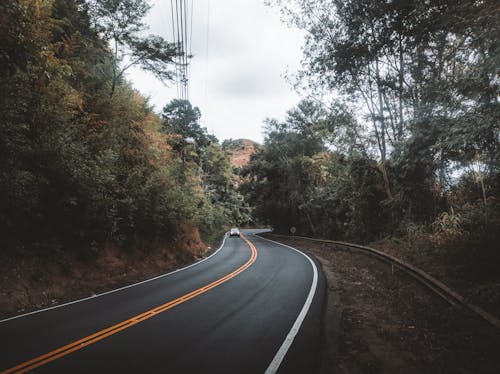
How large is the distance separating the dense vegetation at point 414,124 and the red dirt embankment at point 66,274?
10.2 meters

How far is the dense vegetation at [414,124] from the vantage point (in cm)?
536

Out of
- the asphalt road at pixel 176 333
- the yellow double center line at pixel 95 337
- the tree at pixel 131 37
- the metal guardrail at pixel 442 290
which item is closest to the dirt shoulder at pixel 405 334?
the metal guardrail at pixel 442 290

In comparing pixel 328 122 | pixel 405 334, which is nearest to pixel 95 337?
pixel 405 334

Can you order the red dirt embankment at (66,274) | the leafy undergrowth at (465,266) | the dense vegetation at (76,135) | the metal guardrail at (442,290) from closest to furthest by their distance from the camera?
1. the metal guardrail at (442,290)
2. the leafy undergrowth at (465,266)
3. the dense vegetation at (76,135)
4. the red dirt embankment at (66,274)

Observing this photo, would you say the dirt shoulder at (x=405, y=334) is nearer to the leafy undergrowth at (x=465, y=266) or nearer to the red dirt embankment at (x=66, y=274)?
the leafy undergrowth at (x=465, y=266)

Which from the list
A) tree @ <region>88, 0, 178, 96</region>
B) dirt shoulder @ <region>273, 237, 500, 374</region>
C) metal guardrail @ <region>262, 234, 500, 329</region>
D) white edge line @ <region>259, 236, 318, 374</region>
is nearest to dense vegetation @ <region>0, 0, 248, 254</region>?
tree @ <region>88, 0, 178, 96</region>

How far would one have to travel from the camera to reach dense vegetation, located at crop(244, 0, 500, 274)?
5359 millimetres

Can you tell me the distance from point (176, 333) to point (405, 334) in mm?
4247

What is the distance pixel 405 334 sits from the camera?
16.7 feet

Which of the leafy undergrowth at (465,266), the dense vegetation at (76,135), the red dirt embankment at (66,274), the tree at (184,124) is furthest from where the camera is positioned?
the tree at (184,124)

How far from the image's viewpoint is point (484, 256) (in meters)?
7.04

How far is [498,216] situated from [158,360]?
9.69 metres

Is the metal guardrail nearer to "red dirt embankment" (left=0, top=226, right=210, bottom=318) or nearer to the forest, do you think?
the forest

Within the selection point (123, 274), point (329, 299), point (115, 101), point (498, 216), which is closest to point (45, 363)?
point (329, 299)
